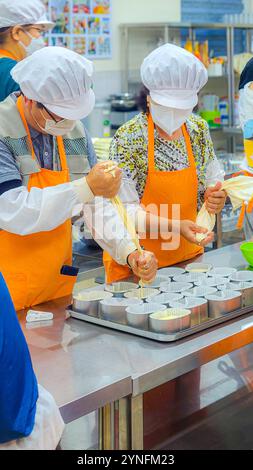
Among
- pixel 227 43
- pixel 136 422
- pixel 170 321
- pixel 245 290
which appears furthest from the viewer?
pixel 227 43

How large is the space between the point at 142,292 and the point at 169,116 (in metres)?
0.72

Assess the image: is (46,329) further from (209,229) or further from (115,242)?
(209,229)

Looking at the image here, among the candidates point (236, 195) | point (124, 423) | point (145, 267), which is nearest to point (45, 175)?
point (145, 267)

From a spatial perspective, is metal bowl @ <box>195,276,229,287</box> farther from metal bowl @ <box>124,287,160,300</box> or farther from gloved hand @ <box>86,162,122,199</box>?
gloved hand @ <box>86,162,122,199</box>

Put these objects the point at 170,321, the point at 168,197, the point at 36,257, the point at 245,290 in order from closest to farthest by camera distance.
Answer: the point at 170,321, the point at 245,290, the point at 36,257, the point at 168,197

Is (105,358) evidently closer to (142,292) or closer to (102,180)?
(142,292)

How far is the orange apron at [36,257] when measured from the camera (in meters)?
2.22

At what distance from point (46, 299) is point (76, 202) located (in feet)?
1.29

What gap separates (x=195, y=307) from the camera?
200cm

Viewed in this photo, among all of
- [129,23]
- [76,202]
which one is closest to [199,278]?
[76,202]

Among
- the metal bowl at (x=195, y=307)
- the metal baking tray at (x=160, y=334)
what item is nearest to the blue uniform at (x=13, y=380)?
the metal baking tray at (x=160, y=334)

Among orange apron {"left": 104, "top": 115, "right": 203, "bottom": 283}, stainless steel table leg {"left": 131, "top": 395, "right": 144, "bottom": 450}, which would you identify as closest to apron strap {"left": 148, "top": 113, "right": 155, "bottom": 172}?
orange apron {"left": 104, "top": 115, "right": 203, "bottom": 283}

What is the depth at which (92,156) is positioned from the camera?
2463 mm

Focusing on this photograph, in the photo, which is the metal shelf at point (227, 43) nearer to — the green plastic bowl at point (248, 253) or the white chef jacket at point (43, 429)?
the green plastic bowl at point (248, 253)
